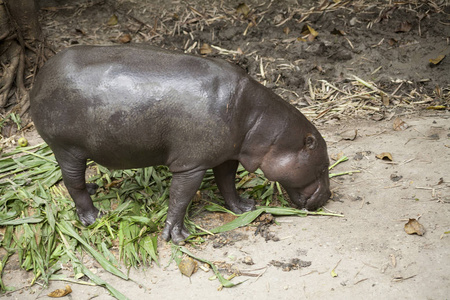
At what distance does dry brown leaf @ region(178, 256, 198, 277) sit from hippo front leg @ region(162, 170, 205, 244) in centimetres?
36

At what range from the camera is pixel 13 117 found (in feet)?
24.2

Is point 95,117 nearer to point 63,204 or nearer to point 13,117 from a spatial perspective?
point 63,204

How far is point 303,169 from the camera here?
5.36m

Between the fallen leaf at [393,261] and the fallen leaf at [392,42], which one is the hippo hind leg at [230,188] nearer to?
the fallen leaf at [393,261]

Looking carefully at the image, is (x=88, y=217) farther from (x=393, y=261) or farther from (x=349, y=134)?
(x=349, y=134)

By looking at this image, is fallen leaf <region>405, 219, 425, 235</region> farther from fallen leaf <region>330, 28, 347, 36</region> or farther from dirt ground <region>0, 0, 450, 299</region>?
fallen leaf <region>330, 28, 347, 36</region>

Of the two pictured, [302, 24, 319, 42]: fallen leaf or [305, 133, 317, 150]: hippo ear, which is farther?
[302, 24, 319, 42]: fallen leaf

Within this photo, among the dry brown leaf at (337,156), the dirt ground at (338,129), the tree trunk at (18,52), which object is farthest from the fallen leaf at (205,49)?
the dry brown leaf at (337,156)

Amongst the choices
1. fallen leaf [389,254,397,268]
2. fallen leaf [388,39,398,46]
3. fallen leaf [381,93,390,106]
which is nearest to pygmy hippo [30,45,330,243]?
fallen leaf [389,254,397,268]

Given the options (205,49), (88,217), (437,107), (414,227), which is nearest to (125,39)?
(205,49)

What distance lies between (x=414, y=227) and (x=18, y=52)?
19.5 feet

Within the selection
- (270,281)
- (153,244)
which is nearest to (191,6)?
(153,244)

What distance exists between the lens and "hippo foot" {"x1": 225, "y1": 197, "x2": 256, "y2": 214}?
5.78 metres

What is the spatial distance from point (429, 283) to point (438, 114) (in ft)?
11.8
